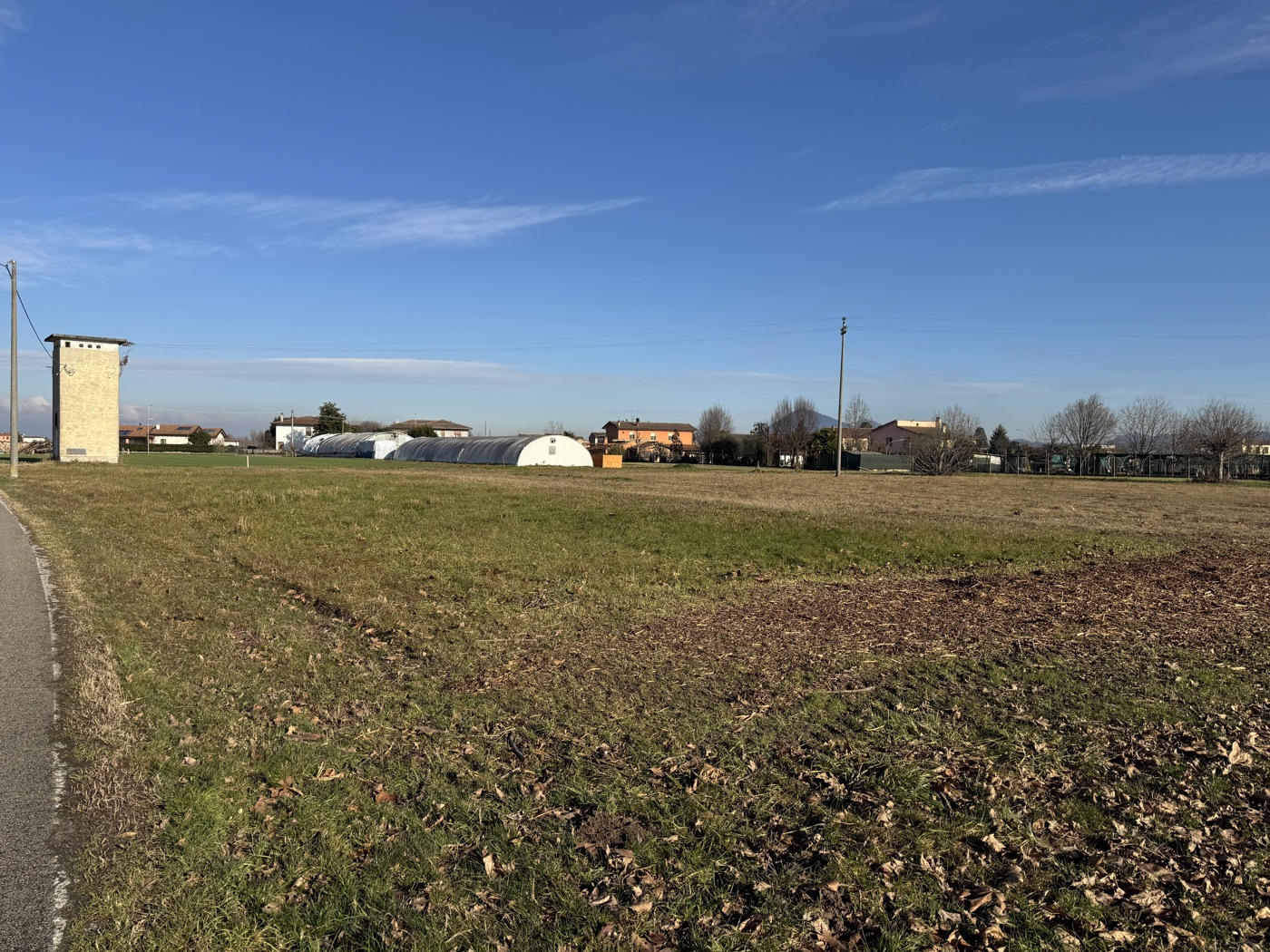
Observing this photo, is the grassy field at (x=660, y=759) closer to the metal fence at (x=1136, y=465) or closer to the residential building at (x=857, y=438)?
the metal fence at (x=1136, y=465)

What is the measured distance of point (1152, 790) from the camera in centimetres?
522

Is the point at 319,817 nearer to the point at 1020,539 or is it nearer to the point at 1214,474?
the point at 1020,539

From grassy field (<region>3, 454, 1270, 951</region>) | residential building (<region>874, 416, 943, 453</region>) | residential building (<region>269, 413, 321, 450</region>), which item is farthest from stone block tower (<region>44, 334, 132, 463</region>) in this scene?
residential building (<region>874, 416, 943, 453</region>)

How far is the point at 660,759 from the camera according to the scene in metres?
5.79

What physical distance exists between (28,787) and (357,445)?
110754 millimetres

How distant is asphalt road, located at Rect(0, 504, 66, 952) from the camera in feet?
12.2

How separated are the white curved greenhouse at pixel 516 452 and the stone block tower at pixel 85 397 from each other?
A: 105 feet

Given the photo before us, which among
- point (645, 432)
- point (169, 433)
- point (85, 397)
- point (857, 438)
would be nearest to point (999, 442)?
point (857, 438)

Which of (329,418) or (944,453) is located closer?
(944,453)

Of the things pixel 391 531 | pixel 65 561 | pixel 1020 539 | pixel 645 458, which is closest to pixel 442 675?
pixel 65 561

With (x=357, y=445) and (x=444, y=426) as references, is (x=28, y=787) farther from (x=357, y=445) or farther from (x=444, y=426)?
(x=444, y=426)

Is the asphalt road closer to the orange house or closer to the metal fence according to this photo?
the metal fence

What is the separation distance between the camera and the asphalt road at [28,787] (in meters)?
3.71

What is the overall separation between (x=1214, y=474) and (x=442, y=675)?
79365 mm
